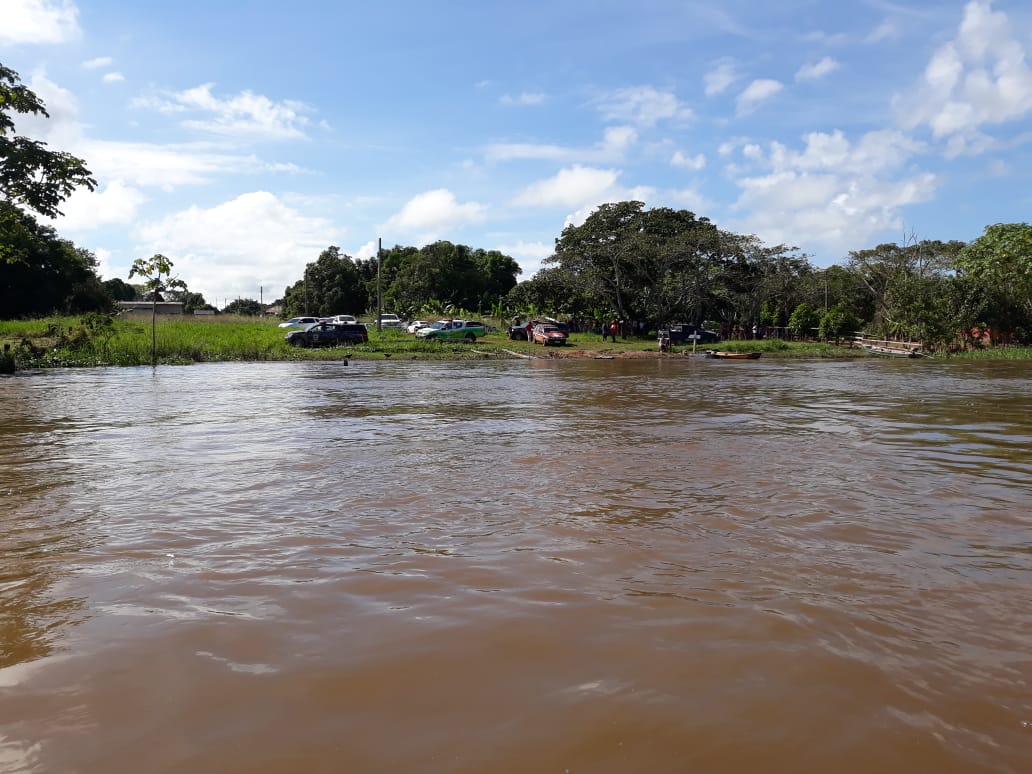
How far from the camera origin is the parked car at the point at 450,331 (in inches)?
1842

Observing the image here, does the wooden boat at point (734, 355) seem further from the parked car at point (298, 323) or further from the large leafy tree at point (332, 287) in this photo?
the large leafy tree at point (332, 287)

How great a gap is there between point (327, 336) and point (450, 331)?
27.5 ft

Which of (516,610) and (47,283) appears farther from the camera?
(47,283)

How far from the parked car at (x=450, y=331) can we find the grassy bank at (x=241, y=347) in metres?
0.83

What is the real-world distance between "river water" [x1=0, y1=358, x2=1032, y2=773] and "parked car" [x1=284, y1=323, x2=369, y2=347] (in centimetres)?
3261

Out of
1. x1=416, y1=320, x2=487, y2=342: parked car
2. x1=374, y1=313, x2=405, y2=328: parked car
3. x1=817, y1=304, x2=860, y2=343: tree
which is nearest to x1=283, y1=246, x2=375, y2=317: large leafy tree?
x1=374, y1=313, x2=405, y2=328: parked car

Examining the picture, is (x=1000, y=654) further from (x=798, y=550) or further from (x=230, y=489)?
(x=230, y=489)

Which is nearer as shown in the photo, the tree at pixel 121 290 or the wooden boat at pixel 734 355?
the wooden boat at pixel 734 355

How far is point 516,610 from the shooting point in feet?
12.4

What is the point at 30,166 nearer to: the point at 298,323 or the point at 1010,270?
the point at 298,323

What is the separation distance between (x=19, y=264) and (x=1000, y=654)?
5319 cm

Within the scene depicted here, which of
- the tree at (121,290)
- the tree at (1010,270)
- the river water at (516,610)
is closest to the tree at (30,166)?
the river water at (516,610)


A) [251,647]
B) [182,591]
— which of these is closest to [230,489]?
[182,591]

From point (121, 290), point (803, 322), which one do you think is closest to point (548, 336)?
point (803, 322)
